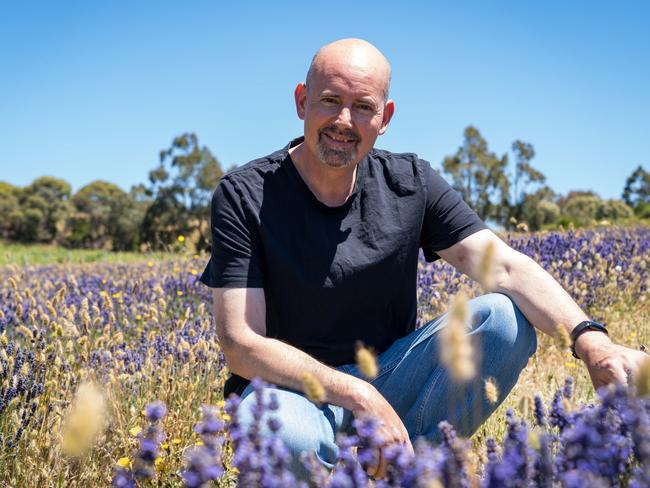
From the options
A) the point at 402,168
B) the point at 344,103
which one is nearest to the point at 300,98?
the point at 344,103

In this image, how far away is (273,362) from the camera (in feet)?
7.55

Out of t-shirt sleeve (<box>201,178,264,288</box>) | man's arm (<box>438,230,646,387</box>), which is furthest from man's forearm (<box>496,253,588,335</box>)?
t-shirt sleeve (<box>201,178,264,288</box>)

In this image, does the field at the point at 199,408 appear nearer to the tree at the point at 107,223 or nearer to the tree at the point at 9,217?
the tree at the point at 107,223

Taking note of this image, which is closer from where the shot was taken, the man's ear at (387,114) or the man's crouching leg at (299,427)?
the man's crouching leg at (299,427)

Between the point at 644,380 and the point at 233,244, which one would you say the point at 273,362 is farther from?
the point at 644,380

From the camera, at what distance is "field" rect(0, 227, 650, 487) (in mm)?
1262

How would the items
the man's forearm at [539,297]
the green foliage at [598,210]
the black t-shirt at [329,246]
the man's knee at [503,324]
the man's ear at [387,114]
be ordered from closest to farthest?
1. the man's forearm at [539,297]
2. the man's knee at [503,324]
3. the black t-shirt at [329,246]
4. the man's ear at [387,114]
5. the green foliage at [598,210]

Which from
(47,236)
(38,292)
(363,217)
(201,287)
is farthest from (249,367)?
(47,236)

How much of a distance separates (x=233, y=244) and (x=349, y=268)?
1.66 feet

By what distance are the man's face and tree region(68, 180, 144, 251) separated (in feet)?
94.9

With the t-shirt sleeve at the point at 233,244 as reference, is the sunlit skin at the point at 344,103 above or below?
above

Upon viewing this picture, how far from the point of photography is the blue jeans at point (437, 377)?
250 centimetres

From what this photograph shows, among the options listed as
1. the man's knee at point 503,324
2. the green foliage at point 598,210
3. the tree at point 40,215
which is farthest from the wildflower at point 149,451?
the tree at point 40,215

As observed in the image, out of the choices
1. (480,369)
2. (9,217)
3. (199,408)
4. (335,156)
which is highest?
(335,156)
